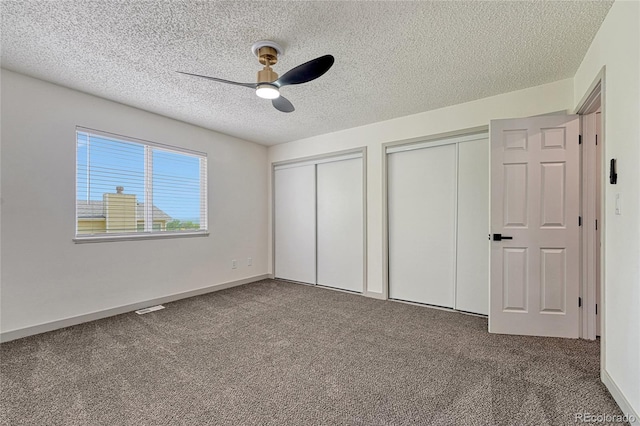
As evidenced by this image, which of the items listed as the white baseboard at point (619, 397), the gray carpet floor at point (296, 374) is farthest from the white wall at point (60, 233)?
the white baseboard at point (619, 397)

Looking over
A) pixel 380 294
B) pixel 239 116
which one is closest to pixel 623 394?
pixel 380 294

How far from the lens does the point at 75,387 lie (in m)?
1.88

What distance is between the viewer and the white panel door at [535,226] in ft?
8.38

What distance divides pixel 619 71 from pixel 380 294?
311 centimetres

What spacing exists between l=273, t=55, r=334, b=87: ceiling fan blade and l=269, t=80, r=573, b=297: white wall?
2.05 metres

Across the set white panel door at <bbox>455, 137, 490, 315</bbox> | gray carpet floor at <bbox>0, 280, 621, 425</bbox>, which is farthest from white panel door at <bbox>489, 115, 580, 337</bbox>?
white panel door at <bbox>455, 137, 490, 315</bbox>

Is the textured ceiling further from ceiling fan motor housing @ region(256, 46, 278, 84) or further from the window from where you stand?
the window

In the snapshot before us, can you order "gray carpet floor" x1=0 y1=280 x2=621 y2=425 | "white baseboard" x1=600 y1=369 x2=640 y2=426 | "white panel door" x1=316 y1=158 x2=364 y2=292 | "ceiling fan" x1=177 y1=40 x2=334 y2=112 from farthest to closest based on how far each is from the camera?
1. "white panel door" x1=316 y1=158 x2=364 y2=292
2. "ceiling fan" x1=177 y1=40 x2=334 y2=112
3. "gray carpet floor" x1=0 y1=280 x2=621 y2=425
4. "white baseboard" x1=600 y1=369 x2=640 y2=426

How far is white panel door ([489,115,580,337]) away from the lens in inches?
101

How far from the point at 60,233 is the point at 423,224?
13.3 feet

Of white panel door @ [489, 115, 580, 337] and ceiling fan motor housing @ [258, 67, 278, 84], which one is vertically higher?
ceiling fan motor housing @ [258, 67, 278, 84]

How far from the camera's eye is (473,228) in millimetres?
3277

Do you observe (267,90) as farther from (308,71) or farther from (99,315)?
(99,315)
